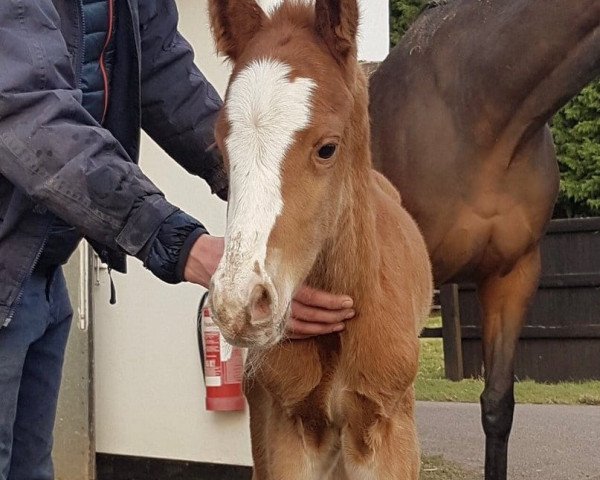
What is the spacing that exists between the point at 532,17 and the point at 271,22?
242 cm

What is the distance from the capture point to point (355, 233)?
9.55ft

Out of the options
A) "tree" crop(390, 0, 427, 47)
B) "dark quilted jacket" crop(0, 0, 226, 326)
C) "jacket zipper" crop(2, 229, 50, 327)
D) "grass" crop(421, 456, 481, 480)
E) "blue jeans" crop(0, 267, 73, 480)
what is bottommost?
"grass" crop(421, 456, 481, 480)

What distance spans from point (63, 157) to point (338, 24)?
2.47ft

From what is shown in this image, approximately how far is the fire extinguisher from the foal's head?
7.36 feet

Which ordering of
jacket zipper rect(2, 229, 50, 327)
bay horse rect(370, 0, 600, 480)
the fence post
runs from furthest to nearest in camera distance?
the fence post → bay horse rect(370, 0, 600, 480) → jacket zipper rect(2, 229, 50, 327)

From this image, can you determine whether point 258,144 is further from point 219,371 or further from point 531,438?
point 531,438

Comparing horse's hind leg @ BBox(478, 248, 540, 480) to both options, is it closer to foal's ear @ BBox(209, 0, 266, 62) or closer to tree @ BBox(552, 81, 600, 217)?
foal's ear @ BBox(209, 0, 266, 62)

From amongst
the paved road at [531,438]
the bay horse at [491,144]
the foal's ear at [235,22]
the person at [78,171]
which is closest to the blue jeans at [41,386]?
the person at [78,171]

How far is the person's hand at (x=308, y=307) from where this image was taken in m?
2.43

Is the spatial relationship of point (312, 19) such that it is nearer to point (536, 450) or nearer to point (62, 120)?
point (62, 120)

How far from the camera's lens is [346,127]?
2.67m

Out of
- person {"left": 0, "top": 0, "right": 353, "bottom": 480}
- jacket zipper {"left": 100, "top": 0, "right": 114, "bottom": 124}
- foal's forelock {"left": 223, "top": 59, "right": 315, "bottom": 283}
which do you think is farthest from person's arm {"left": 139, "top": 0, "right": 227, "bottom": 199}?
foal's forelock {"left": 223, "top": 59, "right": 315, "bottom": 283}

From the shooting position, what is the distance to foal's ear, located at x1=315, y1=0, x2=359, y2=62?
262cm

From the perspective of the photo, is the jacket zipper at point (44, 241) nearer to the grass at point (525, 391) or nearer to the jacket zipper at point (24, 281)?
the jacket zipper at point (24, 281)
